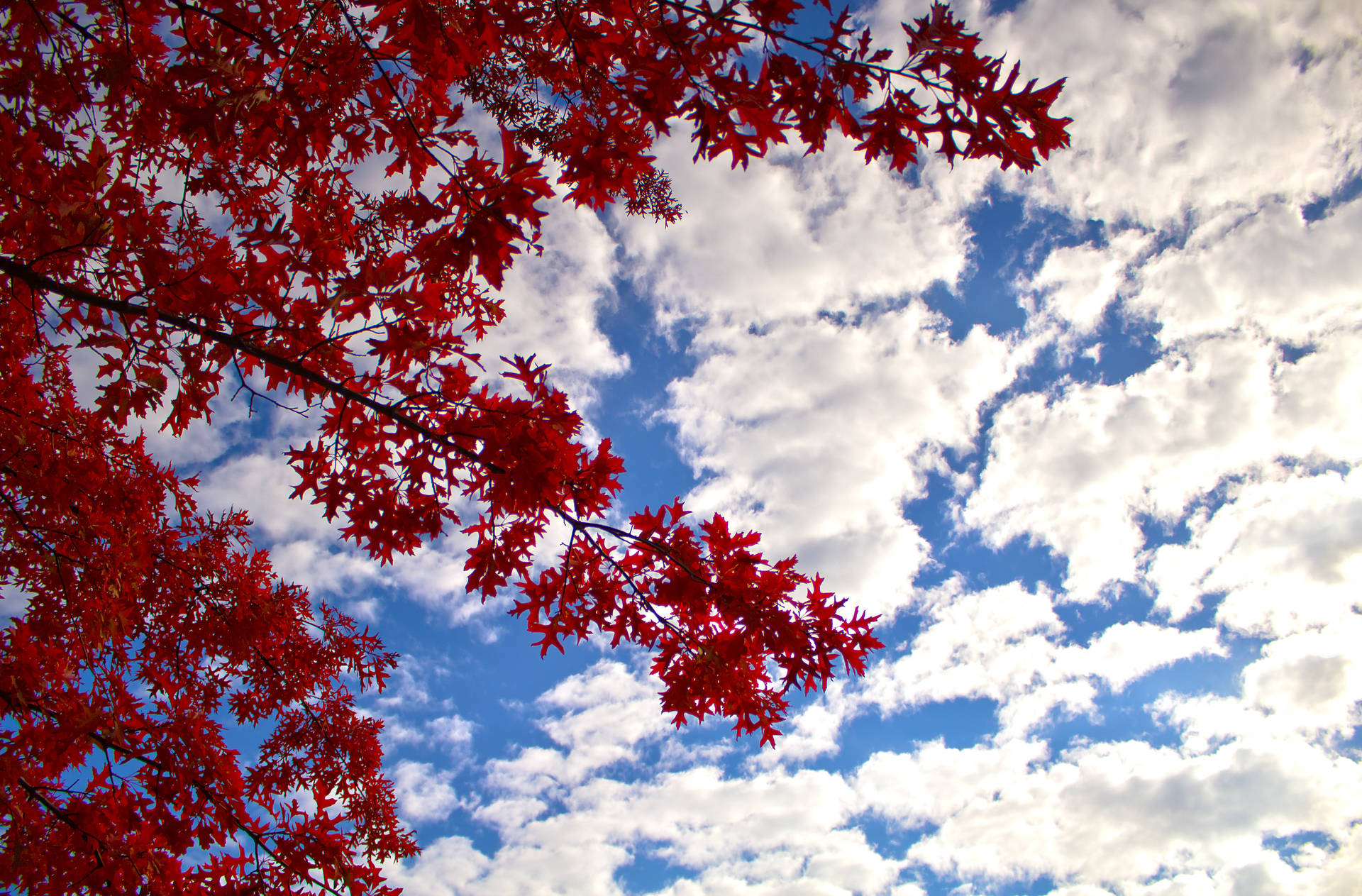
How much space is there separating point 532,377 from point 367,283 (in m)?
0.79

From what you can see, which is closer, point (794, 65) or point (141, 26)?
point (794, 65)

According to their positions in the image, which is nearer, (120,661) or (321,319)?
(321,319)

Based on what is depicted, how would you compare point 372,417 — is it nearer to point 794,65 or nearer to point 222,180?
point 794,65

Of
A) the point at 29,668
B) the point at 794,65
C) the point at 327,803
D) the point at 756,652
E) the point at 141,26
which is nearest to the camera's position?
the point at 794,65

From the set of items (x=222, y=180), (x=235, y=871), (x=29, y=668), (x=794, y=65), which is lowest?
(x=235, y=871)

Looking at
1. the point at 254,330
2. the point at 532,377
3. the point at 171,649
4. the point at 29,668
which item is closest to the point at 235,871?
the point at 29,668

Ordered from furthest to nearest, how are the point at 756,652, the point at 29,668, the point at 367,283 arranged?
the point at 29,668, the point at 756,652, the point at 367,283

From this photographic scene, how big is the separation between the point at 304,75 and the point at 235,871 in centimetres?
468

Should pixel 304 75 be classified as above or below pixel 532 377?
above

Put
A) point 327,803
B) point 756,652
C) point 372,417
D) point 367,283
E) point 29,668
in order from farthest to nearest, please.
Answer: point 327,803, point 29,668, point 756,652, point 372,417, point 367,283

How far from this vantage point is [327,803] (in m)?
4.29

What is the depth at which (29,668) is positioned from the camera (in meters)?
3.54

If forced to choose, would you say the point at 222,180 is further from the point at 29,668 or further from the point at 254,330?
the point at 29,668

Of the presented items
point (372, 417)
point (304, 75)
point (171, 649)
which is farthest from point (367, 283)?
point (171, 649)
